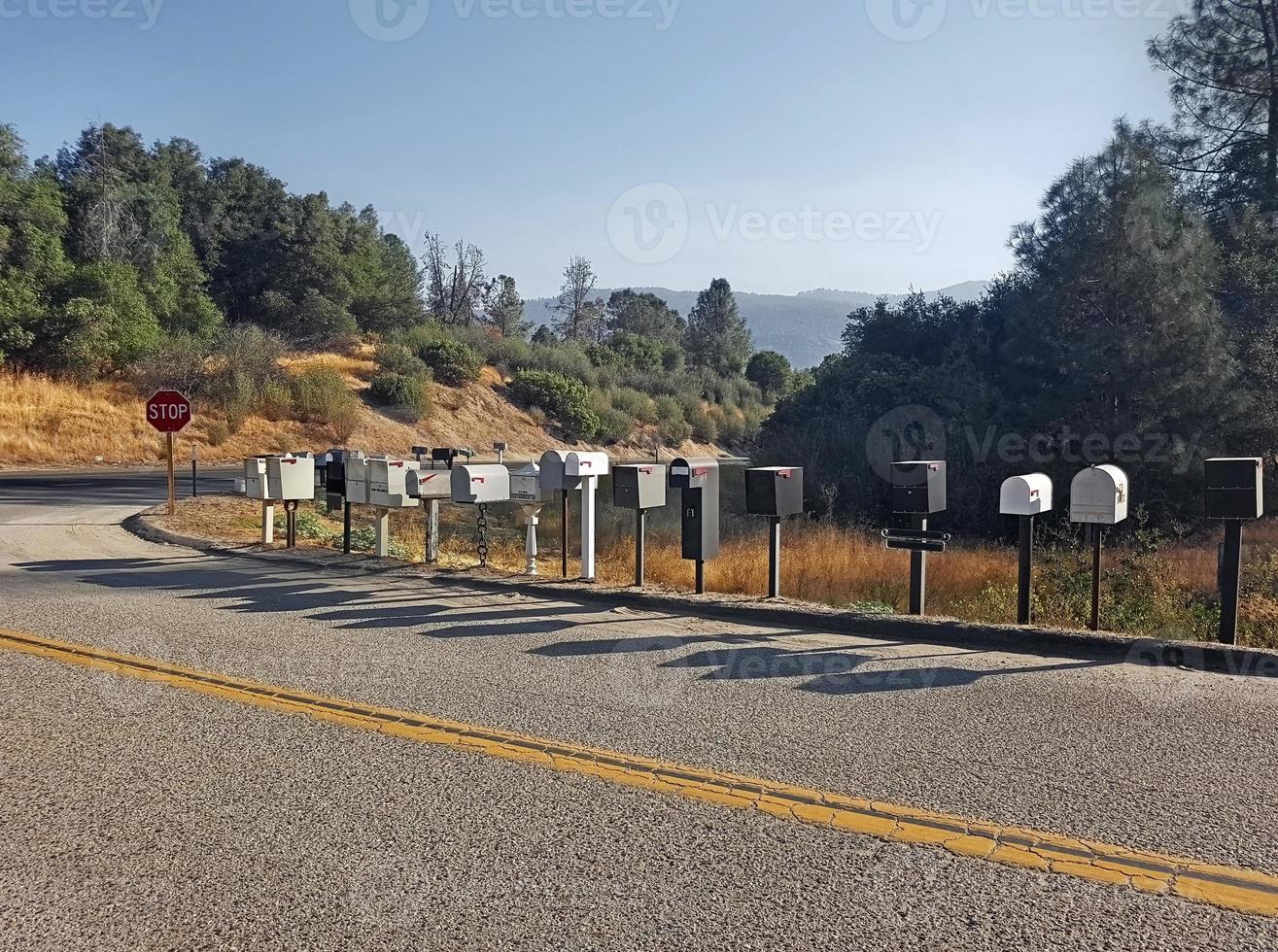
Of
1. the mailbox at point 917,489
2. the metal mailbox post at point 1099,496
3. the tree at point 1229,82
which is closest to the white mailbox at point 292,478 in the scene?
the mailbox at point 917,489

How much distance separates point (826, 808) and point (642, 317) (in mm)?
115405

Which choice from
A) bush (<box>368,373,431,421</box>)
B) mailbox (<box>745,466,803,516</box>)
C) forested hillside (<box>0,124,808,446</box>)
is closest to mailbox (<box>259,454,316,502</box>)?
mailbox (<box>745,466,803,516</box>)

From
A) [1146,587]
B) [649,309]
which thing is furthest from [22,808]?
[649,309]

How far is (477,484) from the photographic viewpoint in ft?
32.6

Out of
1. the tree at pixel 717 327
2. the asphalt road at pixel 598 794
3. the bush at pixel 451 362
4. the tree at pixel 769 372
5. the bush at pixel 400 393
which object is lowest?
the asphalt road at pixel 598 794

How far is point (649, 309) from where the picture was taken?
120 meters

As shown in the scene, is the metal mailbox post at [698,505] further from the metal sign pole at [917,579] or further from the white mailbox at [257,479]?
the white mailbox at [257,479]

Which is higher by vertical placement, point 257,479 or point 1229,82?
point 1229,82

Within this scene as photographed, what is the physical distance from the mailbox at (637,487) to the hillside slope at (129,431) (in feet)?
95.1

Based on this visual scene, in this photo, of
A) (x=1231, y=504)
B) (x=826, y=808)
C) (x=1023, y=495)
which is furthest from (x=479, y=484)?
(x=1231, y=504)

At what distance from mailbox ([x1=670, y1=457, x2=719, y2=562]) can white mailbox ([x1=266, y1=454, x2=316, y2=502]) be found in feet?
17.8

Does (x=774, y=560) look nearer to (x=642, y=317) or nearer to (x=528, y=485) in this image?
(x=528, y=485)

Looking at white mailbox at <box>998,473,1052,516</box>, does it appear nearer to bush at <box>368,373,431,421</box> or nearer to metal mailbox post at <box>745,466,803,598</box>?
metal mailbox post at <box>745,466,803,598</box>

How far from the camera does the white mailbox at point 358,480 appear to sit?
11.1 m
